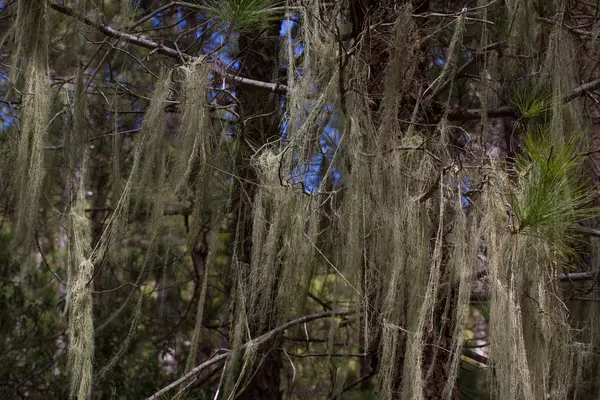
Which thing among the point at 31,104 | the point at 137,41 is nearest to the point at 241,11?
the point at 137,41

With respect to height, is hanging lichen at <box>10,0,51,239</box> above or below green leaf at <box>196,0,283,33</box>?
below

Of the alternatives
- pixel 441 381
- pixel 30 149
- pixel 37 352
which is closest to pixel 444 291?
pixel 441 381

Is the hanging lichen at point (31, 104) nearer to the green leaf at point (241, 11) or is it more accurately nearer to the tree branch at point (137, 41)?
the tree branch at point (137, 41)

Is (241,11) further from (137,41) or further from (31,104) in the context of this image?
(31,104)

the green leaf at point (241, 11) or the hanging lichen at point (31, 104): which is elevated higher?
the green leaf at point (241, 11)

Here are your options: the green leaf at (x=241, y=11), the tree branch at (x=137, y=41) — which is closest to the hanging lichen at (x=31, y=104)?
the tree branch at (x=137, y=41)

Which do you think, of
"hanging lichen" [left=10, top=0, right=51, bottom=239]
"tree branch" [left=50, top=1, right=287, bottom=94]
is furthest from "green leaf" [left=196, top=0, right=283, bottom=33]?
"hanging lichen" [left=10, top=0, right=51, bottom=239]

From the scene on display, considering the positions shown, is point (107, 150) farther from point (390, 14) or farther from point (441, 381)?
point (441, 381)

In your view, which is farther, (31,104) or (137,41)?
(137,41)

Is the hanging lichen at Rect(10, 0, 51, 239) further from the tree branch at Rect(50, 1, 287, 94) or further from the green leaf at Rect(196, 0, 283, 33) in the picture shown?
the green leaf at Rect(196, 0, 283, 33)

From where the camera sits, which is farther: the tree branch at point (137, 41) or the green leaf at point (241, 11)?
the tree branch at point (137, 41)

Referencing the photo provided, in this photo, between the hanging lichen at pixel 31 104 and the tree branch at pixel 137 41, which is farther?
the tree branch at pixel 137 41

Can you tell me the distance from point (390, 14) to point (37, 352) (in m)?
2.91

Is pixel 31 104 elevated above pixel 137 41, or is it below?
below
